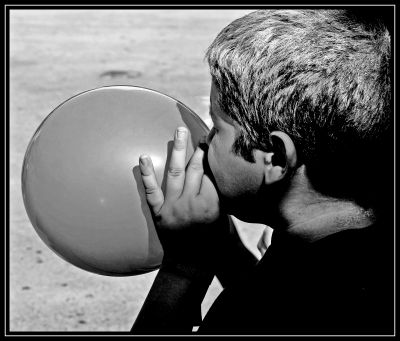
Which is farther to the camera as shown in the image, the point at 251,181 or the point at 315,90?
the point at 251,181

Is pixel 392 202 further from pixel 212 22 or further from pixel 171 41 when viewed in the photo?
pixel 212 22

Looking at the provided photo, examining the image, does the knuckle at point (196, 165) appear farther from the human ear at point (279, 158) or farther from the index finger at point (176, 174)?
the human ear at point (279, 158)

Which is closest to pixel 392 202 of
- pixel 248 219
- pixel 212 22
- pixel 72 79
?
pixel 248 219

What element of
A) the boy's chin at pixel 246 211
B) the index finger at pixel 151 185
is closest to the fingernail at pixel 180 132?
the index finger at pixel 151 185

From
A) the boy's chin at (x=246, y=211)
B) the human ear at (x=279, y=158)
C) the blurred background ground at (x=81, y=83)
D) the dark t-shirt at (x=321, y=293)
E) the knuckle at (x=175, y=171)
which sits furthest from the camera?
the blurred background ground at (x=81, y=83)

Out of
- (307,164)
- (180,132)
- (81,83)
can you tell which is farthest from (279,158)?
(81,83)

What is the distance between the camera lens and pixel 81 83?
336 inches

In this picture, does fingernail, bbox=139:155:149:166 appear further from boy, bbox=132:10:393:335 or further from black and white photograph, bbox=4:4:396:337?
boy, bbox=132:10:393:335

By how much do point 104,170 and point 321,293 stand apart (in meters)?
0.75

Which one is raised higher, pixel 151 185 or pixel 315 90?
pixel 315 90

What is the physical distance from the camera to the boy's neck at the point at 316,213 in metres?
1.86

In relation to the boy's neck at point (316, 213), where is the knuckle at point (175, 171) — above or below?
below

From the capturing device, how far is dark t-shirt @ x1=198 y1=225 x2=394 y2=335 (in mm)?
1688

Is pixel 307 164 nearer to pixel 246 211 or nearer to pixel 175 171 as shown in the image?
pixel 246 211
